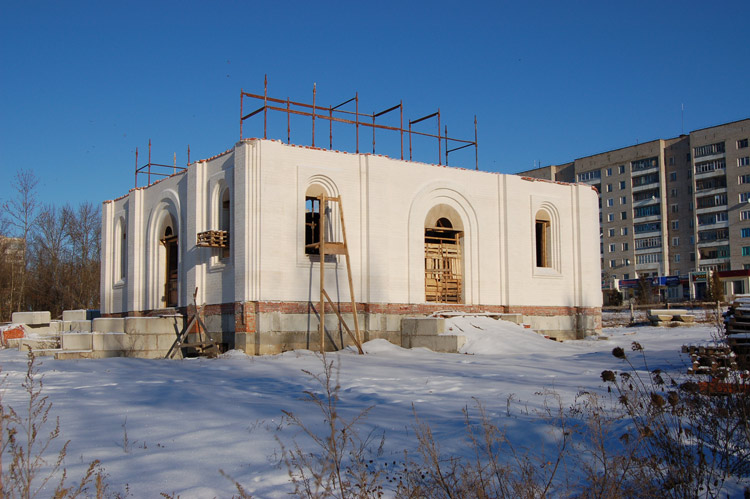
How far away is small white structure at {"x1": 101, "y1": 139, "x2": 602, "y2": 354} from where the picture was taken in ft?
69.4

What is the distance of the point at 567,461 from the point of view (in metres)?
7.08

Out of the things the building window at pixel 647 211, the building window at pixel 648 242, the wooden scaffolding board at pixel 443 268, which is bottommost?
the wooden scaffolding board at pixel 443 268

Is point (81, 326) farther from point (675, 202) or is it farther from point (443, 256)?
point (675, 202)

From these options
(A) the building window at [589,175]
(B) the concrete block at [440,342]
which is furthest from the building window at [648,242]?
(B) the concrete block at [440,342]

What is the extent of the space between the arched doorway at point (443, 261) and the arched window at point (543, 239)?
420cm

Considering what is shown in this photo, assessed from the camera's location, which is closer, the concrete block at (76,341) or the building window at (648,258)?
the concrete block at (76,341)

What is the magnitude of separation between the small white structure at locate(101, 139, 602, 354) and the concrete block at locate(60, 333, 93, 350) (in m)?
3.56

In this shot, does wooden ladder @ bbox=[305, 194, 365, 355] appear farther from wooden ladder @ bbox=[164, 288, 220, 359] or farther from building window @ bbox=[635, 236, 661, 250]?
building window @ bbox=[635, 236, 661, 250]

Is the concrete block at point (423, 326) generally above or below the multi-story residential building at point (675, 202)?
below

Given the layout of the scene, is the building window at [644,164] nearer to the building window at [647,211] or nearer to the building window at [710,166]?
the building window at [647,211]

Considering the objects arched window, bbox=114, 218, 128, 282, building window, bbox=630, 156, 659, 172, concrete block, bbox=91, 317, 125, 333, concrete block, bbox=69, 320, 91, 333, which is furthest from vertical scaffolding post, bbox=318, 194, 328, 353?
building window, bbox=630, 156, 659, 172

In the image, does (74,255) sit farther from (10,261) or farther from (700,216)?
(700,216)

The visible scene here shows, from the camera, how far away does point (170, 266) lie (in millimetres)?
26188

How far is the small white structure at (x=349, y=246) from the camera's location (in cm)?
2116
